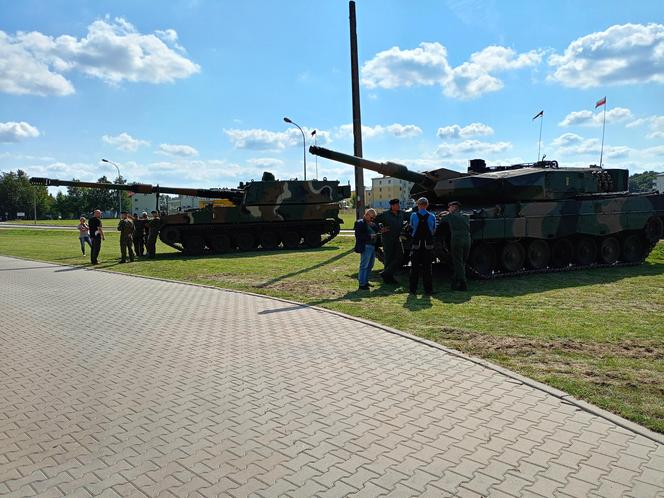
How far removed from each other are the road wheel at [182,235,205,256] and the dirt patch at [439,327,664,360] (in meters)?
15.1

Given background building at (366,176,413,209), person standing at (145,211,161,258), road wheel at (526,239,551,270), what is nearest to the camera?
road wheel at (526,239,551,270)

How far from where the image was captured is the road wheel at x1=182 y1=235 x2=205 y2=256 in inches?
800

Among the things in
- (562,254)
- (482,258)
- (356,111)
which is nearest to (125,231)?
(356,111)

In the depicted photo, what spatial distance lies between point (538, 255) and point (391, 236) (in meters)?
4.13

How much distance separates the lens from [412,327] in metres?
7.50

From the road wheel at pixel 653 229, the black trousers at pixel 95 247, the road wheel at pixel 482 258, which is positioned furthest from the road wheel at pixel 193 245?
the road wheel at pixel 653 229

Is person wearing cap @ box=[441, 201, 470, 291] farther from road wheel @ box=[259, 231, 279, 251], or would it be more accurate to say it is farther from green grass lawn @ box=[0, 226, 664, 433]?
road wheel @ box=[259, 231, 279, 251]

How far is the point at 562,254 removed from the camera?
45.3ft

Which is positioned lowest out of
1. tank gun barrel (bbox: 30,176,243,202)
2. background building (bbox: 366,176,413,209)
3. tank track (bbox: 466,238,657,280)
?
tank track (bbox: 466,238,657,280)

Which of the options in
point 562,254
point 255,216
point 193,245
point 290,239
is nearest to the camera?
point 562,254

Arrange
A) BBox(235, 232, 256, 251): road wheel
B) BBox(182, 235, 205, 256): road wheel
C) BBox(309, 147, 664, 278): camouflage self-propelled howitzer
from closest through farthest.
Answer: BBox(309, 147, 664, 278): camouflage self-propelled howitzer < BBox(182, 235, 205, 256): road wheel < BBox(235, 232, 256, 251): road wheel

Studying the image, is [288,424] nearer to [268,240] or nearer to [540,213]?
[540,213]

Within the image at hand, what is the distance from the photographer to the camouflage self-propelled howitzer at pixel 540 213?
40.9ft

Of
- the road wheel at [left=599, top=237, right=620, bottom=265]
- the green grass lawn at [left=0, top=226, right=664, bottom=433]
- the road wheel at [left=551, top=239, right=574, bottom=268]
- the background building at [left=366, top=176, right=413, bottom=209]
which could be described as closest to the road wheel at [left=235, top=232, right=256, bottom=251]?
the green grass lawn at [left=0, top=226, right=664, bottom=433]
